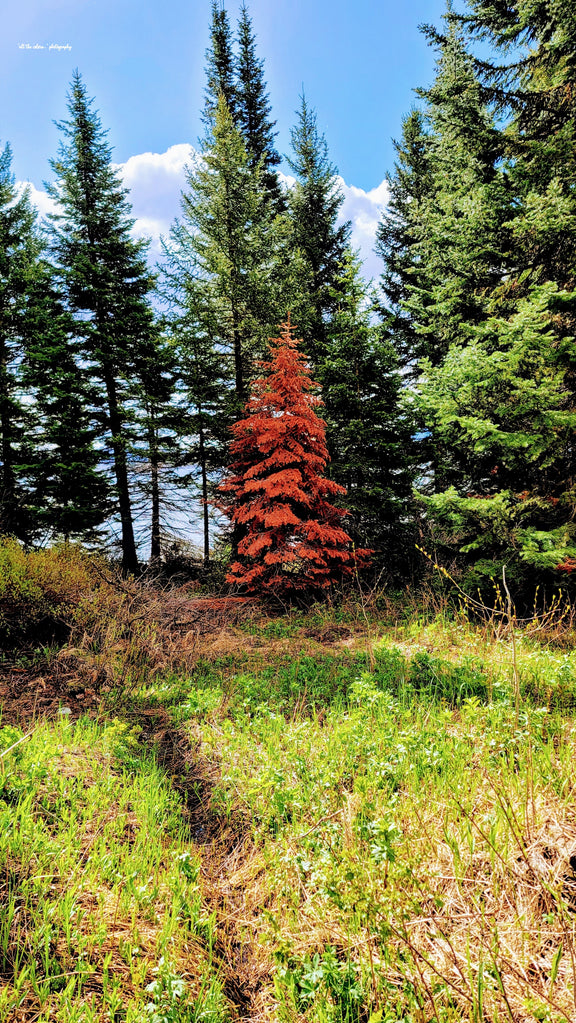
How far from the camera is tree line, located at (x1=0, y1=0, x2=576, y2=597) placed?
656cm

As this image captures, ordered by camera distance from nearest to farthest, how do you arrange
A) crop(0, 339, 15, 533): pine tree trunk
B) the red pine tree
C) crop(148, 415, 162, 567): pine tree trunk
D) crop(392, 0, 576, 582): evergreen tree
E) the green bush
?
the green bush, crop(392, 0, 576, 582): evergreen tree, the red pine tree, crop(0, 339, 15, 533): pine tree trunk, crop(148, 415, 162, 567): pine tree trunk

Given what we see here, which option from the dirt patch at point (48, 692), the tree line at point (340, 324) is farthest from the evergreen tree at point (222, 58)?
the dirt patch at point (48, 692)

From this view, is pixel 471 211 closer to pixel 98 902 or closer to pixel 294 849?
pixel 294 849

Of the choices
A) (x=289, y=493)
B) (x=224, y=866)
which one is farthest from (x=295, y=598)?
(x=224, y=866)

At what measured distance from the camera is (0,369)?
15203 millimetres

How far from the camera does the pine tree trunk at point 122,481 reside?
14.5 m

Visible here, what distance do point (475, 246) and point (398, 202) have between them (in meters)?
10.6

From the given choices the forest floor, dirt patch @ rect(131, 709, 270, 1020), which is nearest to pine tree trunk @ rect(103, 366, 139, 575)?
the forest floor

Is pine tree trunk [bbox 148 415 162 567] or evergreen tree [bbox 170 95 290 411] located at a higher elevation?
evergreen tree [bbox 170 95 290 411]

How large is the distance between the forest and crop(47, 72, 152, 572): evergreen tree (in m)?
0.10

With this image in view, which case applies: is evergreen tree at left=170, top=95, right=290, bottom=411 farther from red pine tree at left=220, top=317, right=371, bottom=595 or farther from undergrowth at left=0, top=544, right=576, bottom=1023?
undergrowth at left=0, top=544, right=576, bottom=1023

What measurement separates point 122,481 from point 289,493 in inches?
312

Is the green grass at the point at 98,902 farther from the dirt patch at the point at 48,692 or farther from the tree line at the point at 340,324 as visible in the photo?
the tree line at the point at 340,324

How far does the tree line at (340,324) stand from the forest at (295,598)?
0.09 metres
